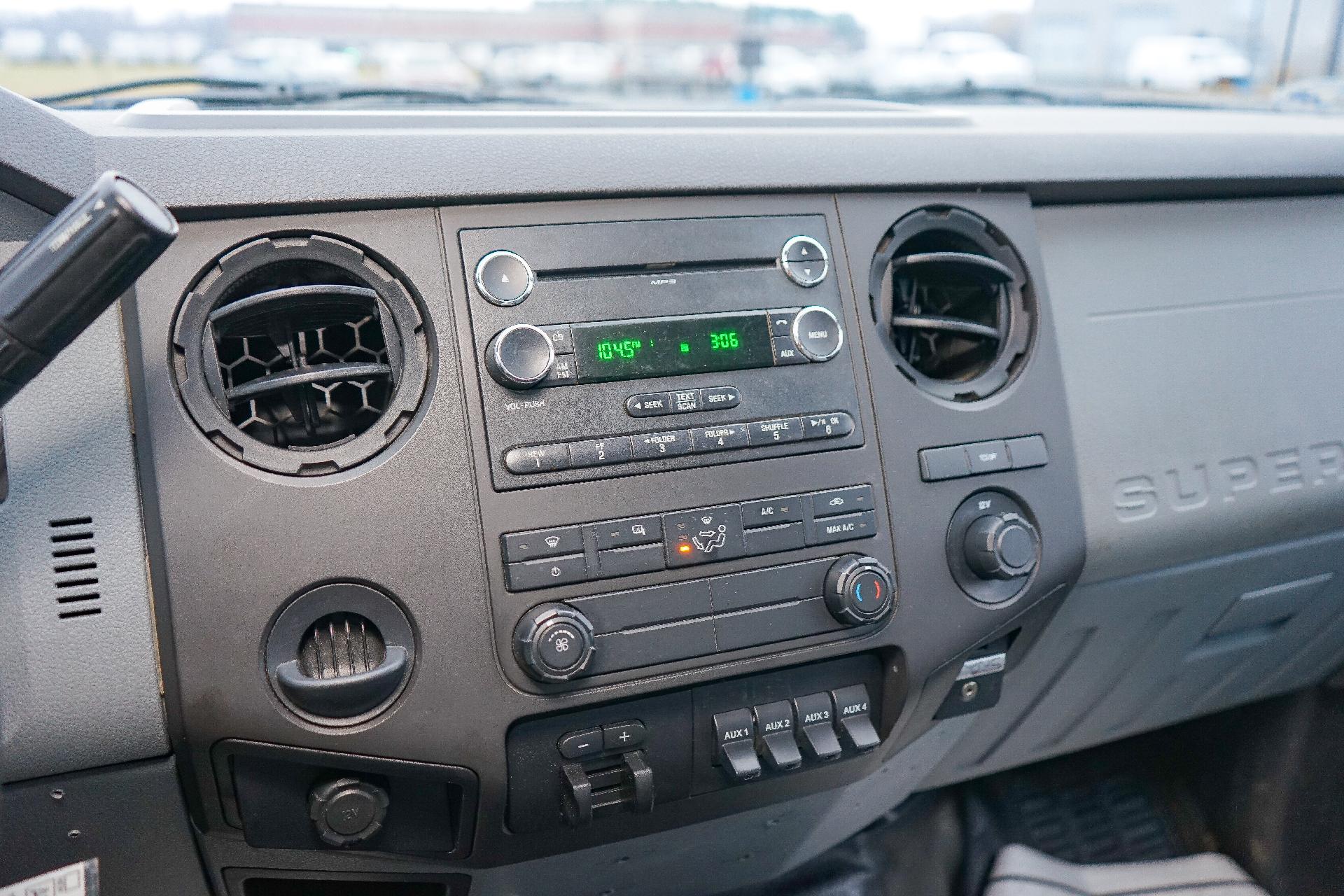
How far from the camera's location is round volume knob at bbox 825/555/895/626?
1025mm

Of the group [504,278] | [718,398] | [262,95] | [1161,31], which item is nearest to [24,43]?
[262,95]

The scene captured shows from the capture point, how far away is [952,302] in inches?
49.8

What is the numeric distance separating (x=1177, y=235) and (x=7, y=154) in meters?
1.34

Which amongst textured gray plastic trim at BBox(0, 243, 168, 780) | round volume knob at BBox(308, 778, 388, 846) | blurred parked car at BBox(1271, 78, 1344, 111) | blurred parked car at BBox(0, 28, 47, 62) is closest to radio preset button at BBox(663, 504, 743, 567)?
round volume knob at BBox(308, 778, 388, 846)

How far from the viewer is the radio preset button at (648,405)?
99 centimetres

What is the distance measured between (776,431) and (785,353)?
9 cm

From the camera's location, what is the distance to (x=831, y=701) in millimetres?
1092

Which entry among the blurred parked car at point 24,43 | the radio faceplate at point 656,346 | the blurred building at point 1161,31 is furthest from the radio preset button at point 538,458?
the blurred building at point 1161,31

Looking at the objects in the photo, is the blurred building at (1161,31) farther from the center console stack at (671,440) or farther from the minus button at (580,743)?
the minus button at (580,743)

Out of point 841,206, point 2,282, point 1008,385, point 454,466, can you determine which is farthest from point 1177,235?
point 2,282

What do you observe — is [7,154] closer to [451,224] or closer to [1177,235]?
[451,224]

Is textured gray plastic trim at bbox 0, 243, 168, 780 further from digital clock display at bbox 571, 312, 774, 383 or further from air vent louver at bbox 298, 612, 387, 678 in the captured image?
digital clock display at bbox 571, 312, 774, 383

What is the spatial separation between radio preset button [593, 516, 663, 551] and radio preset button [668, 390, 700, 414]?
114mm

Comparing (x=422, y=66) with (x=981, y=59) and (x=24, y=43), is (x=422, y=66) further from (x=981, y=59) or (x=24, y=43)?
(x=981, y=59)
